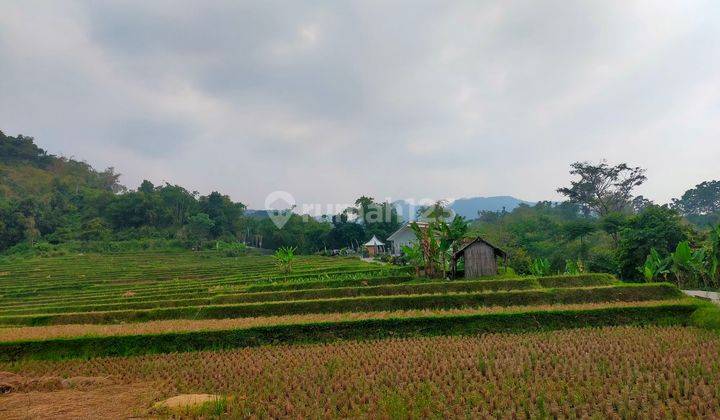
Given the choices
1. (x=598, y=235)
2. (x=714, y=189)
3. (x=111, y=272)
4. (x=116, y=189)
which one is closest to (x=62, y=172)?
(x=116, y=189)

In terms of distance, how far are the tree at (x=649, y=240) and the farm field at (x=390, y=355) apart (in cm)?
757

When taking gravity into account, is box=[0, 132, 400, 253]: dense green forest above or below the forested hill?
below

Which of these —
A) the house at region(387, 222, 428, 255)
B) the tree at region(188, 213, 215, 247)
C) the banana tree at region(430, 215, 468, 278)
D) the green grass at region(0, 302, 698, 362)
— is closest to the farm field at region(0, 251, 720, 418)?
the green grass at region(0, 302, 698, 362)

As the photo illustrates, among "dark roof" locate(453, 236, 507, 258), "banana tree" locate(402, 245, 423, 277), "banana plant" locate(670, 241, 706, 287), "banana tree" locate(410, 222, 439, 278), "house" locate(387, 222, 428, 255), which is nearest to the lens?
"banana plant" locate(670, 241, 706, 287)

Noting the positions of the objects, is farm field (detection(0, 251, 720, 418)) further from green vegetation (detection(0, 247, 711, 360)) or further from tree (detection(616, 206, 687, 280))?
tree (detection(616, 206, 687, 280))

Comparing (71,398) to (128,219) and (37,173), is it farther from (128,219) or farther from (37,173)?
(37,173)

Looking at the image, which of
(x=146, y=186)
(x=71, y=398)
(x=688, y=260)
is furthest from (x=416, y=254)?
(x=146, y=186)

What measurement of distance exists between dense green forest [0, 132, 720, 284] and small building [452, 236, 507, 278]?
5.56 m

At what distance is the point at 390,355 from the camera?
9141 millimetres

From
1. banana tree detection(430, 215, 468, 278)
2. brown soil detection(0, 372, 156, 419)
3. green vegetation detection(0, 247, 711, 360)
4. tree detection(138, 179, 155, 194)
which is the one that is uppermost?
tree detection(138, 179, 155, 194)

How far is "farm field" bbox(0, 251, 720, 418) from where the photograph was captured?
251 inches

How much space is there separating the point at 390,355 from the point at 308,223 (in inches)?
2758

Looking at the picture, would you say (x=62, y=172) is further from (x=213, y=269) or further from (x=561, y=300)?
(x=561, y=300)

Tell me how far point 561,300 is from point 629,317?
245 centimetres
